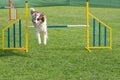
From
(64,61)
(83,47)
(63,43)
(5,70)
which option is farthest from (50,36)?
(5,70)

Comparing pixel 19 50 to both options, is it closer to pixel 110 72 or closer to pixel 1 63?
pixel 1 63

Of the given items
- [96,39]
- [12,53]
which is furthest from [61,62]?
[96,39]

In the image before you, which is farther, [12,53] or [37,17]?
[12,53]

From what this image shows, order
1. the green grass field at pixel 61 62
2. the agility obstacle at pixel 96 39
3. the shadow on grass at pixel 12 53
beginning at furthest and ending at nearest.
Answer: the agility obstacle at pixel 96 39 < the shadow on grass at pixel 12 53 < the green grass field at pixel 61 62

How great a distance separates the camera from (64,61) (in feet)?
28.8

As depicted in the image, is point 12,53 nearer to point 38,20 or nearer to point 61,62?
point 38,20

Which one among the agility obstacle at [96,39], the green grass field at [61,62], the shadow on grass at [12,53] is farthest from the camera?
the agility obstacle at [96,39]

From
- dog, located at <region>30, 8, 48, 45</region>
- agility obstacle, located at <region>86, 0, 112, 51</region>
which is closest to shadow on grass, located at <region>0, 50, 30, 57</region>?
dog, located at <region>30, 8, 48, 45</region>

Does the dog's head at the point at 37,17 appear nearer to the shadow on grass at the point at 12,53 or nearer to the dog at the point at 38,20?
the dog at the point at 38,20

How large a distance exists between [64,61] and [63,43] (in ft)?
9.00

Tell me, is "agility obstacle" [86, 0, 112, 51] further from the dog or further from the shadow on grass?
the shadow on grass

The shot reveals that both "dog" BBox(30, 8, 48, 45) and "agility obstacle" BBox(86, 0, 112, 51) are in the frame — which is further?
"agility obstacle" BBox(86, 0, 112, 51)

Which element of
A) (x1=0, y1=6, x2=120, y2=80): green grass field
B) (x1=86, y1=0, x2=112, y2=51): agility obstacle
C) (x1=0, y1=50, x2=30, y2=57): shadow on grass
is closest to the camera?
(x1=0, y1=6, x2=120, y2=80): green grass field

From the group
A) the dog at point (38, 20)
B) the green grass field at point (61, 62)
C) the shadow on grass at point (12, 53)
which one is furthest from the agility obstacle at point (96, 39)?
the shadow on grass at point (12, 53)
